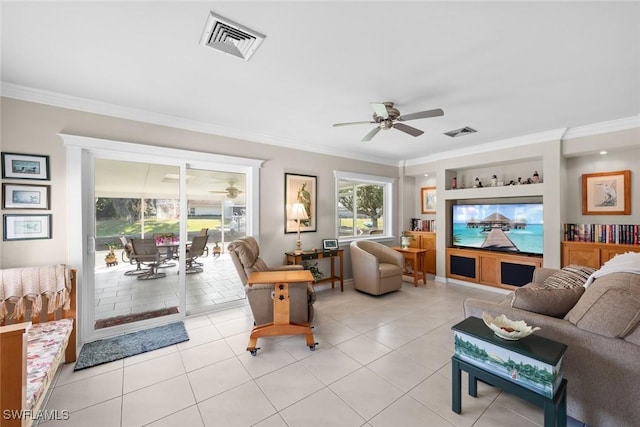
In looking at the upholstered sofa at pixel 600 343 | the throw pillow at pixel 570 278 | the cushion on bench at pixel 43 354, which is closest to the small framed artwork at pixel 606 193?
the throw pillow at pixel 570 278

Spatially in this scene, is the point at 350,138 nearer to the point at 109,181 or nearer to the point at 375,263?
the point at 375,263

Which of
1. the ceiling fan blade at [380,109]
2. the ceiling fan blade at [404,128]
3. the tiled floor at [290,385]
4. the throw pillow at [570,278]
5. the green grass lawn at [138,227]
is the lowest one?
the tiled floor at [290,385]

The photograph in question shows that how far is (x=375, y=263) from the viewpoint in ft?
13.2

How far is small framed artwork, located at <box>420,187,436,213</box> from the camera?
556 cm

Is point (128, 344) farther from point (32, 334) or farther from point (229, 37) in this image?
point (229, 37)

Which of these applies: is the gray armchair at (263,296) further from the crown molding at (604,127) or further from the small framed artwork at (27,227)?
the crown molding at (604,127)

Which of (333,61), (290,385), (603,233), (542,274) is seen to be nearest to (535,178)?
(603,233)

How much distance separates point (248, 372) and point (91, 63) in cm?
278

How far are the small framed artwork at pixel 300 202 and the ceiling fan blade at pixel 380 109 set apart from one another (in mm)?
1917

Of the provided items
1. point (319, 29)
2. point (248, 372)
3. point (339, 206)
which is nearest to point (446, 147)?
point (339, 206)

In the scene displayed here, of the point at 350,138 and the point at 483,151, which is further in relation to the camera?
the point at 483,151

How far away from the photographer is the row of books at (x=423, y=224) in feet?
A: 17.8

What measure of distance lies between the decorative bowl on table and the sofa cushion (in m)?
0.30

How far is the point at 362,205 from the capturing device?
17.8 ft
